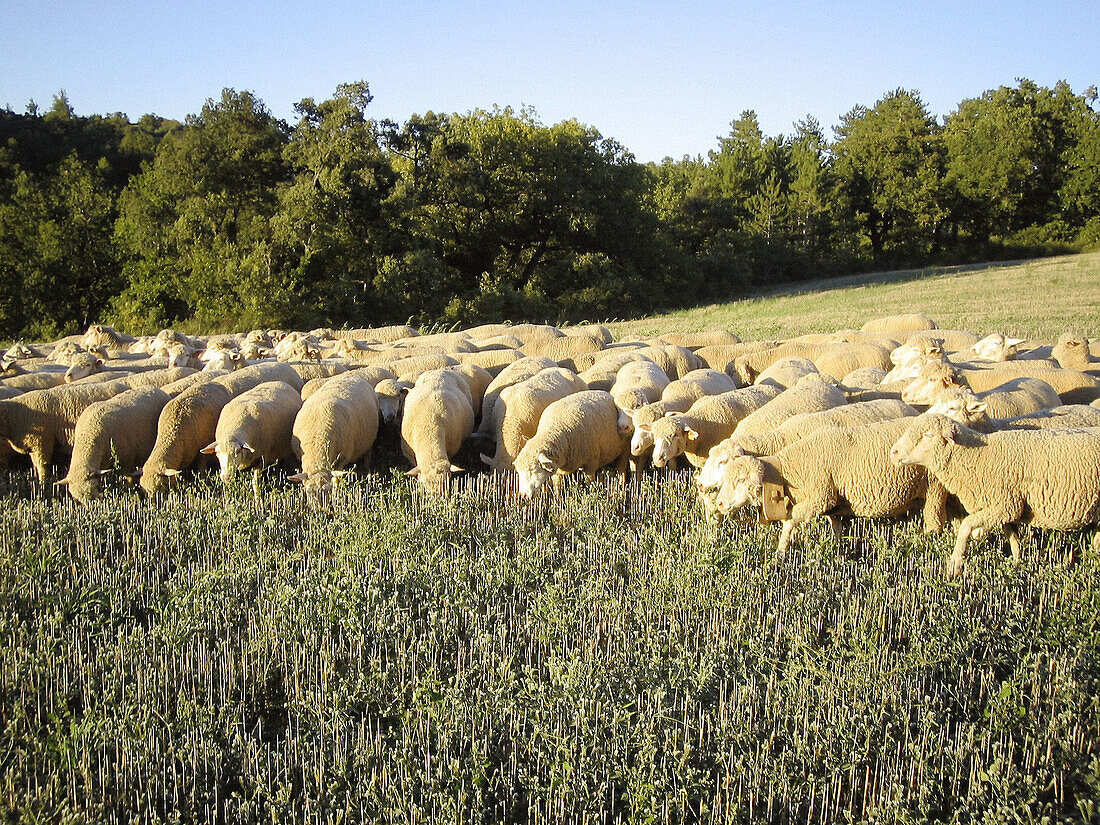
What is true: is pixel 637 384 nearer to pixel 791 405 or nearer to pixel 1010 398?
pixel 791 405

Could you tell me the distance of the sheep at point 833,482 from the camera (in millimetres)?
6719

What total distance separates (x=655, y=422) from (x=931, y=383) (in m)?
2.84

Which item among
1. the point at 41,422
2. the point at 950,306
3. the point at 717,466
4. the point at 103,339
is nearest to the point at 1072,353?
the point at 717,466

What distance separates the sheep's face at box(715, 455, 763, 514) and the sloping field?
44.2ft

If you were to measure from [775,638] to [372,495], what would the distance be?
391 cm

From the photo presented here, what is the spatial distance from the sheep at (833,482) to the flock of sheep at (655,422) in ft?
0.04

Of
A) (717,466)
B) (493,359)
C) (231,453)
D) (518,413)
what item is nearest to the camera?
(717,466)

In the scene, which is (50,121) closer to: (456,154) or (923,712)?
(456,154)

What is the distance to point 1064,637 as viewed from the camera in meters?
5.08

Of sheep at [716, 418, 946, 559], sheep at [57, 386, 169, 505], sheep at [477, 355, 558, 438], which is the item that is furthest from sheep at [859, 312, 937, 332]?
sheep at [57, 386, 169, 505]

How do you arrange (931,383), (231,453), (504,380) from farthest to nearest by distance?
(504,380)
(931,383)
(231,453)

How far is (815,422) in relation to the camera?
25.3 ft

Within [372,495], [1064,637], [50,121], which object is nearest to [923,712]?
[1064,637]

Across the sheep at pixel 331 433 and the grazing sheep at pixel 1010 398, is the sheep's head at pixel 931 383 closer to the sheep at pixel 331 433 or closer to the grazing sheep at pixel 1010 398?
the grazing sheep at pixel 1010 398
